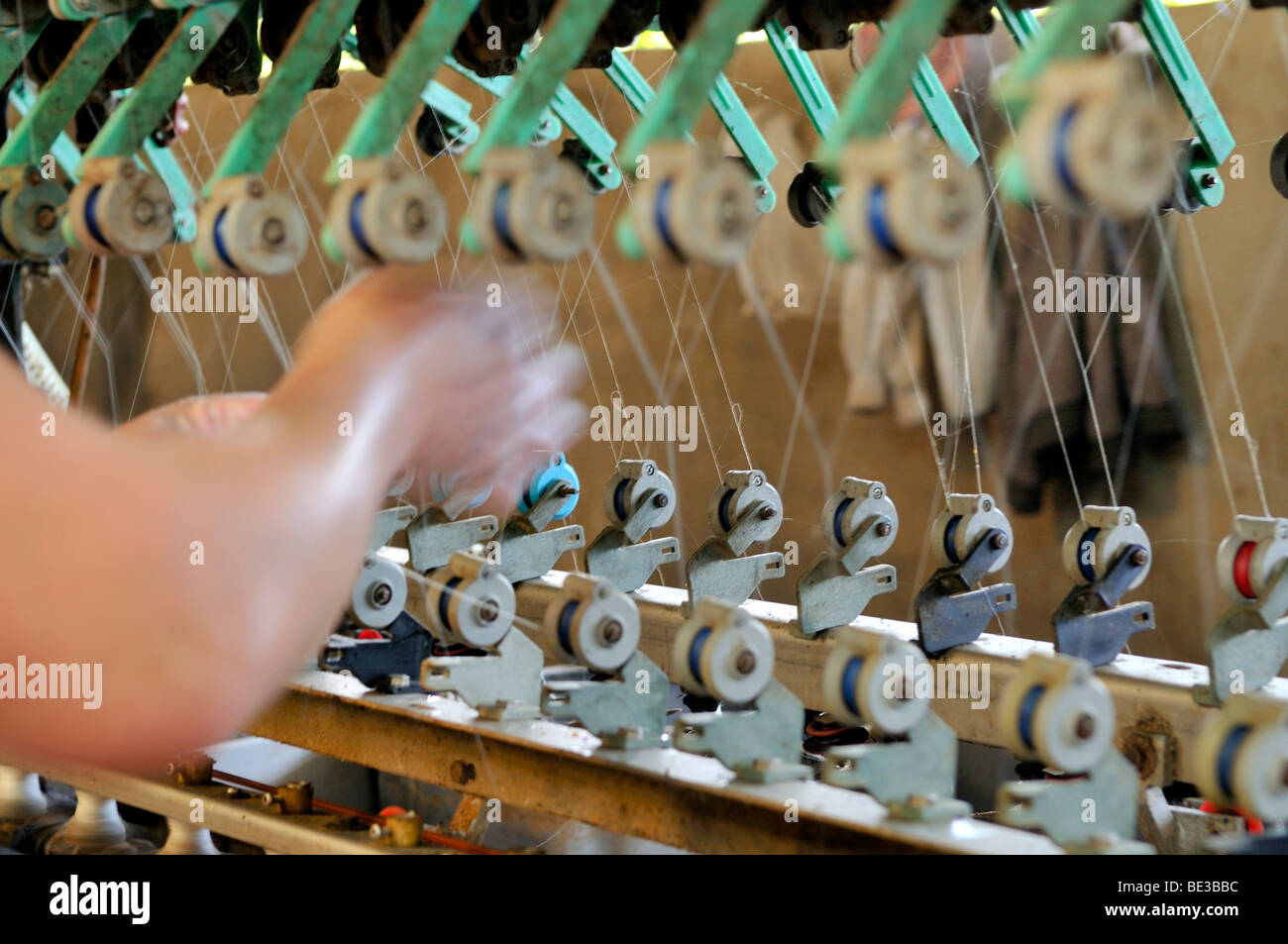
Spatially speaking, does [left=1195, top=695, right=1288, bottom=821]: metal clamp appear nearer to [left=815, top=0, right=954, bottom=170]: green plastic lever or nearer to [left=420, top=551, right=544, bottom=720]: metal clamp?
[left=815, top=0, right=954, bottom=170]: green plastic lever

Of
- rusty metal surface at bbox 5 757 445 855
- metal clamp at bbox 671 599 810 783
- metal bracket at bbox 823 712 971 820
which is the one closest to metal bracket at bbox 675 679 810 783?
metal clamp at bbox 671 599 810 783

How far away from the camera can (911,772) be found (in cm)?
172

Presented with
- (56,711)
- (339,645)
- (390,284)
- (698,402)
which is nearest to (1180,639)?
(698,402)

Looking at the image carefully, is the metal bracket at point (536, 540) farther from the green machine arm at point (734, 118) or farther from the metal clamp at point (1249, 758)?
the metal clamp at point (1249, 758)

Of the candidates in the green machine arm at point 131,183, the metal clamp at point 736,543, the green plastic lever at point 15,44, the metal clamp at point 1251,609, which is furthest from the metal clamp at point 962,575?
the green plastic lever at point 15,44

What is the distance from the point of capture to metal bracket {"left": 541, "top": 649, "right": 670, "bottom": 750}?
2023 millimetres

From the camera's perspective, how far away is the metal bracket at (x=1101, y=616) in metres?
2.15

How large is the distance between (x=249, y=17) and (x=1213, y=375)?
2538mm

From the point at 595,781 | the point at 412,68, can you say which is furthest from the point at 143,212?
the point at 595,781

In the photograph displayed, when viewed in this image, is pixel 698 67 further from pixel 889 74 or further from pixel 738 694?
pixel 738 694

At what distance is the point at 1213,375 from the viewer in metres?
3.80
